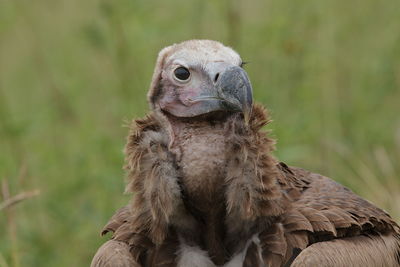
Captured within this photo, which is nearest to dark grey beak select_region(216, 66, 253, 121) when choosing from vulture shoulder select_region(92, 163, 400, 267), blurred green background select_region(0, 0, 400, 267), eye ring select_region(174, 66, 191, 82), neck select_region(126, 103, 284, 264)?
neck select_region(126, 103, 284, 264)

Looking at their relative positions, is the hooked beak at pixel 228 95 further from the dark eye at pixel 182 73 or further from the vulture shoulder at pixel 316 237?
the vulture shoulder at pixel 316 237

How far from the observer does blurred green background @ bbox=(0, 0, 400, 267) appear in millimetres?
8562

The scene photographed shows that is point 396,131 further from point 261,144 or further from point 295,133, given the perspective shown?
point 261,144

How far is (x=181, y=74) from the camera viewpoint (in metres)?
5.64

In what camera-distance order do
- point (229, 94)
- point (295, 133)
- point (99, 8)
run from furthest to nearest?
point (99, 8) < point (295, 133) < point (229, 94)

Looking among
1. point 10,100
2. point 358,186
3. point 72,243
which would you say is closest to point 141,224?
point 72,243

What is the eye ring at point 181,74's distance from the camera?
221 inches

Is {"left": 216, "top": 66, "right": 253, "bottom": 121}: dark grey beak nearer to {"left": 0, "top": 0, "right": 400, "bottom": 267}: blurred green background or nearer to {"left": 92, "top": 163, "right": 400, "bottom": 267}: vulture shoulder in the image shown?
{"left": 92, "top": 163, "right": 400, "bottom": 267}: vulture shoulder

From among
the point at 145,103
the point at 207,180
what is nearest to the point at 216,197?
the point at 207,180

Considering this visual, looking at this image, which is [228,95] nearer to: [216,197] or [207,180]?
[207,180]

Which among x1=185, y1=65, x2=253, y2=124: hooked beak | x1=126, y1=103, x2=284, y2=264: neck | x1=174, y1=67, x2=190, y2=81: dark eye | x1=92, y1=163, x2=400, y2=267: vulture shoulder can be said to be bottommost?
x1=92, y1=163, x2=400, y2=267: vulture shoulder

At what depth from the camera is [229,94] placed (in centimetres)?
524

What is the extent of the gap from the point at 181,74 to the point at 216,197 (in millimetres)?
769

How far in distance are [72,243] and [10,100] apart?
13.8ft
